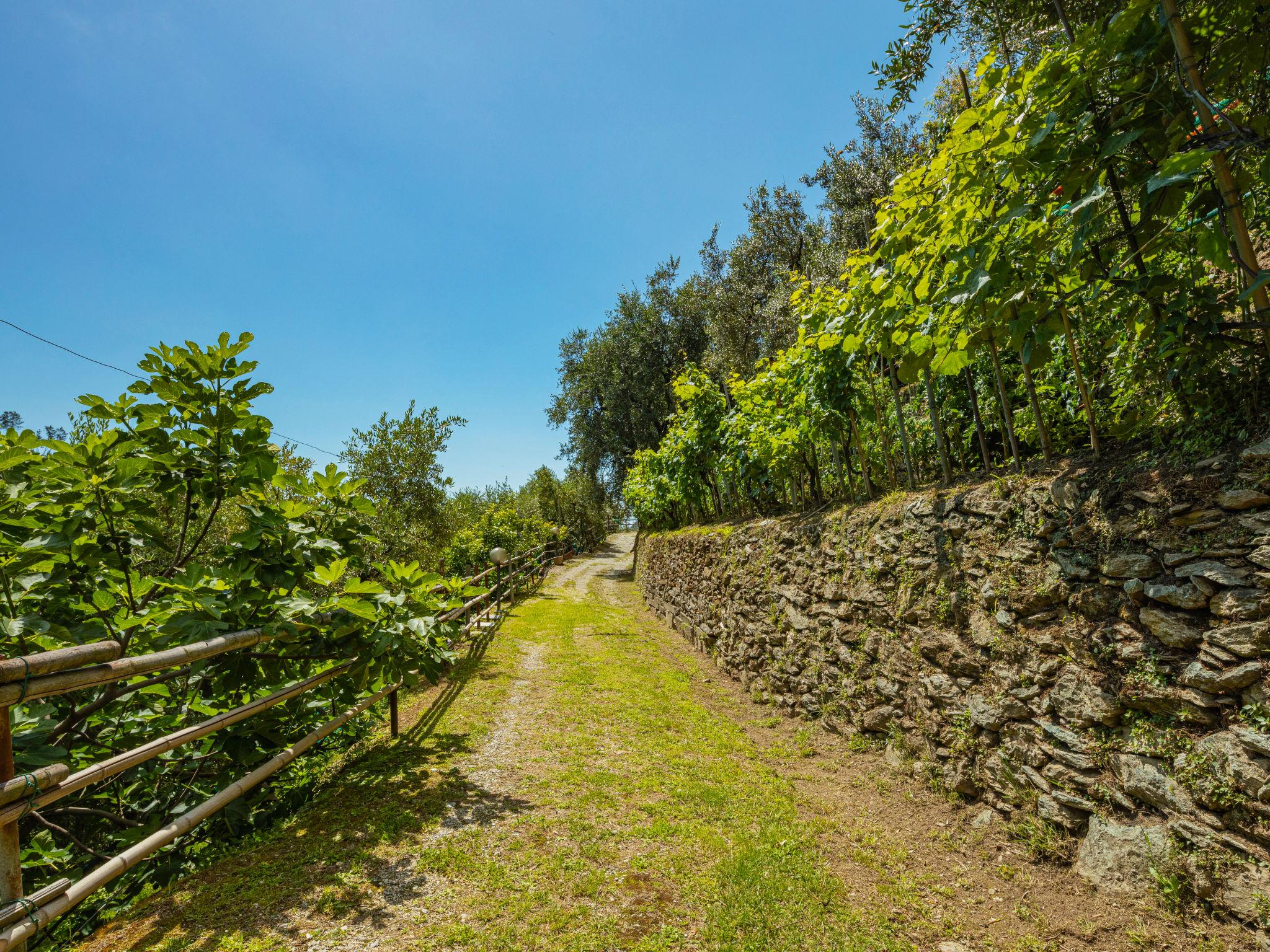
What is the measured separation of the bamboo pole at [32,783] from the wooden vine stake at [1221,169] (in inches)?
194

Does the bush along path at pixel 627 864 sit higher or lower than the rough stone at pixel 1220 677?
lower

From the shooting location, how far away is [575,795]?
13.4 feet

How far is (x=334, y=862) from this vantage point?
3006mm

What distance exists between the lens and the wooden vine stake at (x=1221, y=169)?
2.16 metres

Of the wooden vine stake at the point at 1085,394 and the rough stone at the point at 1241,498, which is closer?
the rough stone at the point at 1241,498

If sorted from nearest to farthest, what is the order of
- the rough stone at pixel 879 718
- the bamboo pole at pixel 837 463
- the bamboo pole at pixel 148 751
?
the bamboo pole at pixel 148 751 < the rough stone at pixel 879 718 < the bamboo pole at pixel 837 463

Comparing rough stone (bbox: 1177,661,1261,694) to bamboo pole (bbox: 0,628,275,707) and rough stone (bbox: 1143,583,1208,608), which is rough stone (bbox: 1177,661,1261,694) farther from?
bamboo pole (bbox: 0,628,275,707)

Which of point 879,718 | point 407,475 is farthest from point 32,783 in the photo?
point 407,475

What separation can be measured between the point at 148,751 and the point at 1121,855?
4659mm

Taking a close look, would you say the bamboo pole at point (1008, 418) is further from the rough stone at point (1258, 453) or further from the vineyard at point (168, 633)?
the vineyard at point (168, 633)

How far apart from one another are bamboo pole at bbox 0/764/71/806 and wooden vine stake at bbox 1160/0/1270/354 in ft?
16.1

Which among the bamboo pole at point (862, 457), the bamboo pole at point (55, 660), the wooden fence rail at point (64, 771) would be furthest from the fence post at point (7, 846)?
the bamboo pole at point (862, 457)

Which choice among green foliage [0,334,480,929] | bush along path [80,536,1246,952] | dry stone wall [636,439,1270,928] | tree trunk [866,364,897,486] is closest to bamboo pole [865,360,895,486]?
tree trunk [866,364,897,486]

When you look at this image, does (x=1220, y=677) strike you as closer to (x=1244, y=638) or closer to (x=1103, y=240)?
(x=1244, y=638)
